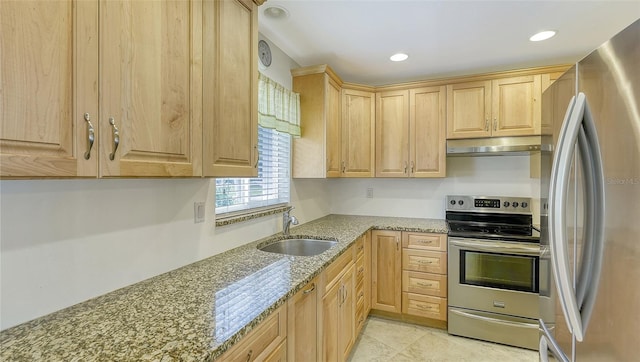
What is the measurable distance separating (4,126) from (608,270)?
5.23 feet

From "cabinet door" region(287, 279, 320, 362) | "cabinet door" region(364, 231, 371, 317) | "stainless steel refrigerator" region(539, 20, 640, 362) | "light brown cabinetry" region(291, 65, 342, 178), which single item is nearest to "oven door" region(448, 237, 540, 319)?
"cabinet door" region(364, 231, 371, 317)

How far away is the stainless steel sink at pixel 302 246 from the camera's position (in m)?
2.24

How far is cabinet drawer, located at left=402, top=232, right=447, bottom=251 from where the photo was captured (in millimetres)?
2643

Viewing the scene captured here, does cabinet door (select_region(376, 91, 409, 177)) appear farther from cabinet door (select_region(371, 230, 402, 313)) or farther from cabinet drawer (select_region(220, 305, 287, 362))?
cabinet drawer (select_region(220, 305, 287, 362))

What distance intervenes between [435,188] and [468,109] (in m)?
0.88

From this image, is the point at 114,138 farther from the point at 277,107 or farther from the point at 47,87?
the point at 277,107

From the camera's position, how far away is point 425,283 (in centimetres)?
270

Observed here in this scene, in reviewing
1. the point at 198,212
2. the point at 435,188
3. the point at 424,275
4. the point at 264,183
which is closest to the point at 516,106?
the point at 435,188

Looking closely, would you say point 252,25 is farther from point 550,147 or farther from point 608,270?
point 608,270

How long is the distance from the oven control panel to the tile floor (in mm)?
1206

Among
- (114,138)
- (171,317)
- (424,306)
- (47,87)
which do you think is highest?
(47,87)

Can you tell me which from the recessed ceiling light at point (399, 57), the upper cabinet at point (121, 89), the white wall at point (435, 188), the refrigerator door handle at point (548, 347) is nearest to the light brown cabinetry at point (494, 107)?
the white wall at point (435, 188)

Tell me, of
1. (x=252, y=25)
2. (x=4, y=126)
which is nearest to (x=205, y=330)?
(x=4, y=126)

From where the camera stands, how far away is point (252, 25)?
5.14 feet
